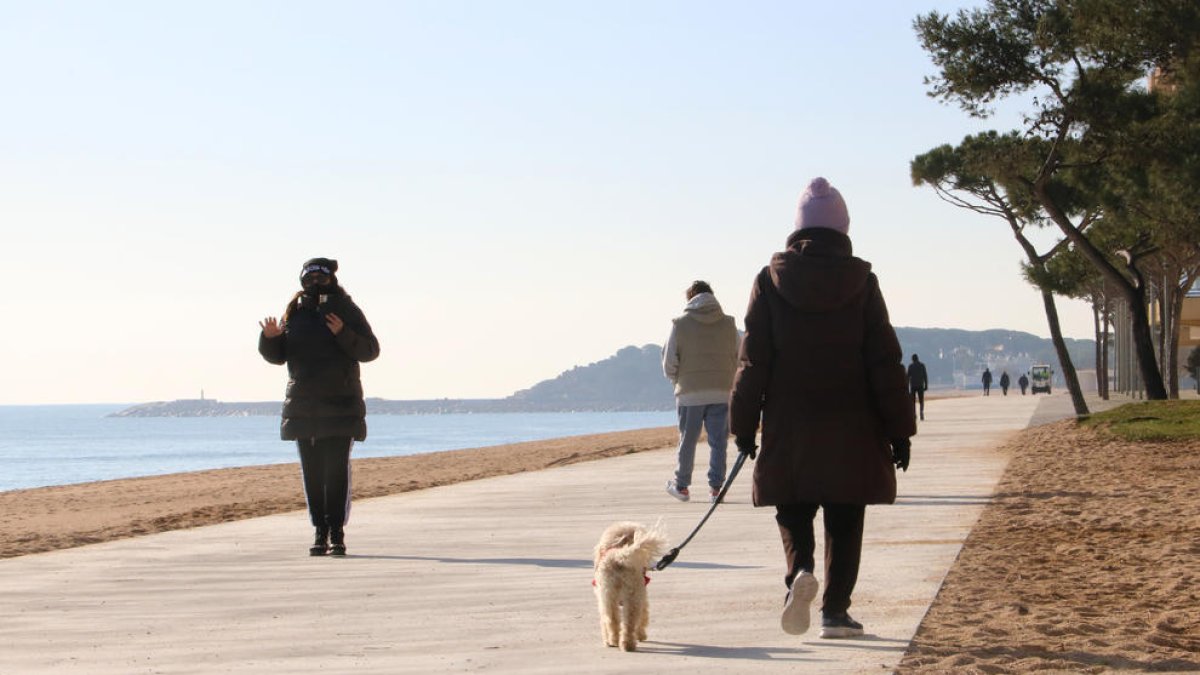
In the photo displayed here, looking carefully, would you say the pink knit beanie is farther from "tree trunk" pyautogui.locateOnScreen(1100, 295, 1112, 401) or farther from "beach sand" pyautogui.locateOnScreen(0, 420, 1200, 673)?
"tree trunk" pyautogui.locateOnScreen(1100, 295, 1112, 401)

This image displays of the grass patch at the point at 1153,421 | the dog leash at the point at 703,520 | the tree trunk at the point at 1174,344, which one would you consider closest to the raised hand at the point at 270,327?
the dog leash at the point at 703,520

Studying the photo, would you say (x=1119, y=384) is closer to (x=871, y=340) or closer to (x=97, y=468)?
(x=97, y=468)

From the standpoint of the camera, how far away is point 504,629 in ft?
22.9

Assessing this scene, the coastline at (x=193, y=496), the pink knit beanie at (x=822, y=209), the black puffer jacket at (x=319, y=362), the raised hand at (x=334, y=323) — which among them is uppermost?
the pink knit beanie at (x=822, y=209)

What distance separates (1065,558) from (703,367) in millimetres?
4410

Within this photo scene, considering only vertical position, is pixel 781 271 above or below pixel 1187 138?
below

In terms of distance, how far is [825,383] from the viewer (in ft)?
20.6

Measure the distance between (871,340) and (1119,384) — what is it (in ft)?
196

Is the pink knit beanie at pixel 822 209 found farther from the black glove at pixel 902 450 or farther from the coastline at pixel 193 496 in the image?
the coastline at pixel 193 496

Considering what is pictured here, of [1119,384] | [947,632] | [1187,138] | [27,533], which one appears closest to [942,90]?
[1187,138]

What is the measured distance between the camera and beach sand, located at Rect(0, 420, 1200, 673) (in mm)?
6199

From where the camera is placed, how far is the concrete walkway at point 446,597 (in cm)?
625

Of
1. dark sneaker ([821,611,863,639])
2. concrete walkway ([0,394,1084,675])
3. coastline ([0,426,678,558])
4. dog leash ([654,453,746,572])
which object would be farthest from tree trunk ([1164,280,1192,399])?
dark sneaker ([821,611,863,639])

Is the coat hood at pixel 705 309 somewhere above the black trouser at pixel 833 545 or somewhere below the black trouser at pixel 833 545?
above
